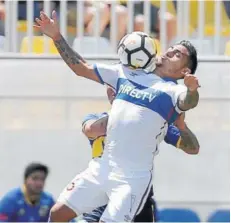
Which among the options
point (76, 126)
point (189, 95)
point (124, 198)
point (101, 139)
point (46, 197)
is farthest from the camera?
point (76, 126)

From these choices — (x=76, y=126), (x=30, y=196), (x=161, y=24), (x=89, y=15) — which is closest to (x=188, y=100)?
(x=30, y=196)

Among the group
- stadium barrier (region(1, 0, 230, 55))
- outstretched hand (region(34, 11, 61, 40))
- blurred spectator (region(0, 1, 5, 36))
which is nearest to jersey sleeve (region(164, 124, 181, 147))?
outstretched hand (region(34, 11, 61, 40))

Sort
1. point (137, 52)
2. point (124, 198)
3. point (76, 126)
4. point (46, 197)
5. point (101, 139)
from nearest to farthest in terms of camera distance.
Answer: point (124, 198)
point (137, 52)
point (101, 139)
point (46, 197)
point (76, 126)

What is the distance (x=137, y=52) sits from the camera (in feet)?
17.6

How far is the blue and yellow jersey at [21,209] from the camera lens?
A: 24.0ft

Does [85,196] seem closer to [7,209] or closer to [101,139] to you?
[101,139]

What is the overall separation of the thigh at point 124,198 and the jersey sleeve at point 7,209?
2.14 meters

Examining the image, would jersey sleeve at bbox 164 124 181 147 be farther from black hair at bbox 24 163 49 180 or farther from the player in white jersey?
black hair at bbox 24 163 49 180

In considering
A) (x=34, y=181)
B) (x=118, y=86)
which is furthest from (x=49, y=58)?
(x=118, y=86)

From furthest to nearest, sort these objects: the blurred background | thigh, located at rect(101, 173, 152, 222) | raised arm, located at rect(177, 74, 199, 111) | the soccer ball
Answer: the blurred background → the soccer ball → thigh, located at rect(101, 173, 152, 222) → raised arm, located at rect(177, 74, 199, 111)

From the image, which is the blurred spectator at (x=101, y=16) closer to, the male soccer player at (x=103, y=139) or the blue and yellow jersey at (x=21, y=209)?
the blue and yellow jersey at (x=21, y=209)

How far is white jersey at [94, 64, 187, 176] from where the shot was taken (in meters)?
5.29

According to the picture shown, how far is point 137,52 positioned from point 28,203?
92.0 inches

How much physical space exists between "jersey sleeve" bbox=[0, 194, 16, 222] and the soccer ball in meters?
2.25
